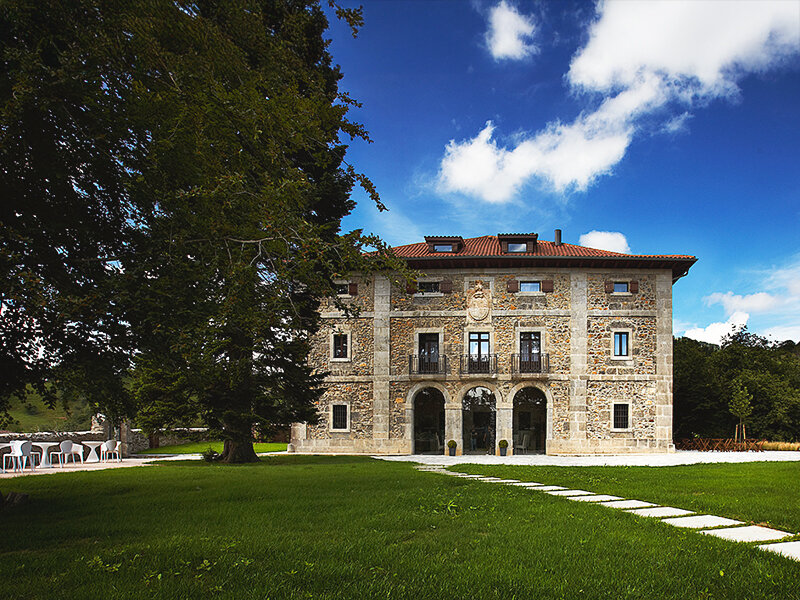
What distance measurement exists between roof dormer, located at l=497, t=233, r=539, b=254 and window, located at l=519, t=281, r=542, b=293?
134cm

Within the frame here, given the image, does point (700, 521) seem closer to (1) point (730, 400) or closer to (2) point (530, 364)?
(2) point (530, 364)

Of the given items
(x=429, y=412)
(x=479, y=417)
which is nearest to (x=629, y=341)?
(x=479, y=417)

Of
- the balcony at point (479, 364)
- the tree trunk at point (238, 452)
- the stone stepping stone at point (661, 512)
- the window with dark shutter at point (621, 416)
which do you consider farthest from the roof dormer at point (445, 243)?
the stone stepping stone at point (661, 512)

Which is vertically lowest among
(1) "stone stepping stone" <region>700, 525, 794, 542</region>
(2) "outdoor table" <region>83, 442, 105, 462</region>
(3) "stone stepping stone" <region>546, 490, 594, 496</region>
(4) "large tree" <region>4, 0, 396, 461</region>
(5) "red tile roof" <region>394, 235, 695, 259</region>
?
(2) "outdoor table" <region>83, 442, 105, 462</region>

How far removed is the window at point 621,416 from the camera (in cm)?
2298

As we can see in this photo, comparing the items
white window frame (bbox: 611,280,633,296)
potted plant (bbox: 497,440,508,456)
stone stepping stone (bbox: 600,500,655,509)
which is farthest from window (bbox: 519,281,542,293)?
stone stepping stone (bbox: 600,500,655,509)

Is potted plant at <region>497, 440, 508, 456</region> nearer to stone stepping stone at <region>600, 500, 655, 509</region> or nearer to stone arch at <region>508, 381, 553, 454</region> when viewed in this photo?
stone arch at <region>508, 381, 553, 454</region>

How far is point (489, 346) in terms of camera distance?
937 inches

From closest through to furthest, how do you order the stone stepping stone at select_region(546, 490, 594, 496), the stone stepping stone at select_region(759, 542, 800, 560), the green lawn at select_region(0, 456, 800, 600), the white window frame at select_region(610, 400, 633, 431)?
the green lawn at select_region(0, 456, 800, 600) → the stone stepping stone at select_region(759, 542, 800, 560) → the stone stepping stone at select_region(546, 490, 594, 496) → the white window frame at select_region(610, 400, 633, 431)

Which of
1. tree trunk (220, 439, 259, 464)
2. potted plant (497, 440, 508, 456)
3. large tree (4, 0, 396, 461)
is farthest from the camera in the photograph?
potted plant (497, 440, 508, 456)

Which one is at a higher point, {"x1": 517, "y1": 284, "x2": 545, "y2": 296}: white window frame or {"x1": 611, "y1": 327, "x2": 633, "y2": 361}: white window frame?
{"x1": 517, "y1": 284, "x2": 545, "y2": 296}: white window frame

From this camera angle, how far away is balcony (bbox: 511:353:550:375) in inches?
914

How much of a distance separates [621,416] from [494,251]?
8.66 m

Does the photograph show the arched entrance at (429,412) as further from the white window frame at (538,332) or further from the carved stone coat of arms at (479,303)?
the white window frame at (538,332)
